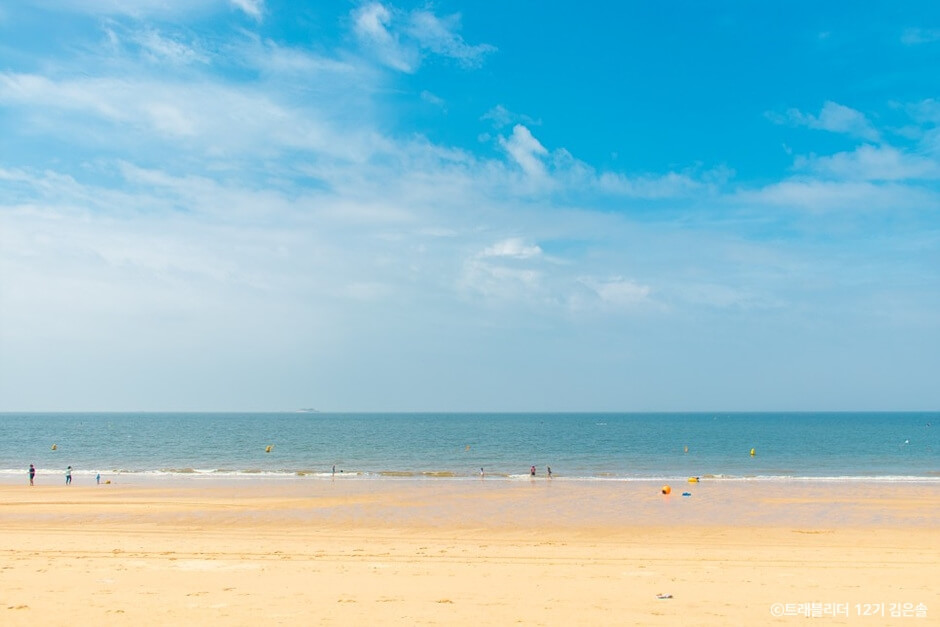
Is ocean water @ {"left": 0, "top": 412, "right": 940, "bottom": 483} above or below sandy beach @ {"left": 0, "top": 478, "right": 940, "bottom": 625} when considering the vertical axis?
below

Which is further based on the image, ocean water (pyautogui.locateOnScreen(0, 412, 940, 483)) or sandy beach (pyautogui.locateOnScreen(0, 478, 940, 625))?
ocean water (pyautogui.locateOnScreen(0, 412, 940, 483))

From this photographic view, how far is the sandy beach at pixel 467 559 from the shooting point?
13156mm

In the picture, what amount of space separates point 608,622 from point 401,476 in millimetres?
43253

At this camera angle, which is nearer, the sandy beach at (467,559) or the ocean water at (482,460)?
the sandy beach at (467,559)

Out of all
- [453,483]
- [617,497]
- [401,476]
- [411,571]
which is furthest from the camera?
Result: [401,476]

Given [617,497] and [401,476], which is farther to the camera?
[401,476]

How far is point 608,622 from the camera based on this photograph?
488 inches

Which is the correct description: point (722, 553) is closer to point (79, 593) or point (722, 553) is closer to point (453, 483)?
point (79, 593)

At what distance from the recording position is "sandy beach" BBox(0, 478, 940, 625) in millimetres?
13156

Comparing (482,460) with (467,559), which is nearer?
(467,559)

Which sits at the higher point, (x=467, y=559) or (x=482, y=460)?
(x=467, y=559)

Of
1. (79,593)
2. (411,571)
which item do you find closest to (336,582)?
(411,571)

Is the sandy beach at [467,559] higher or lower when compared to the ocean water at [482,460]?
higher

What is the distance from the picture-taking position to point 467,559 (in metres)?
19.5
